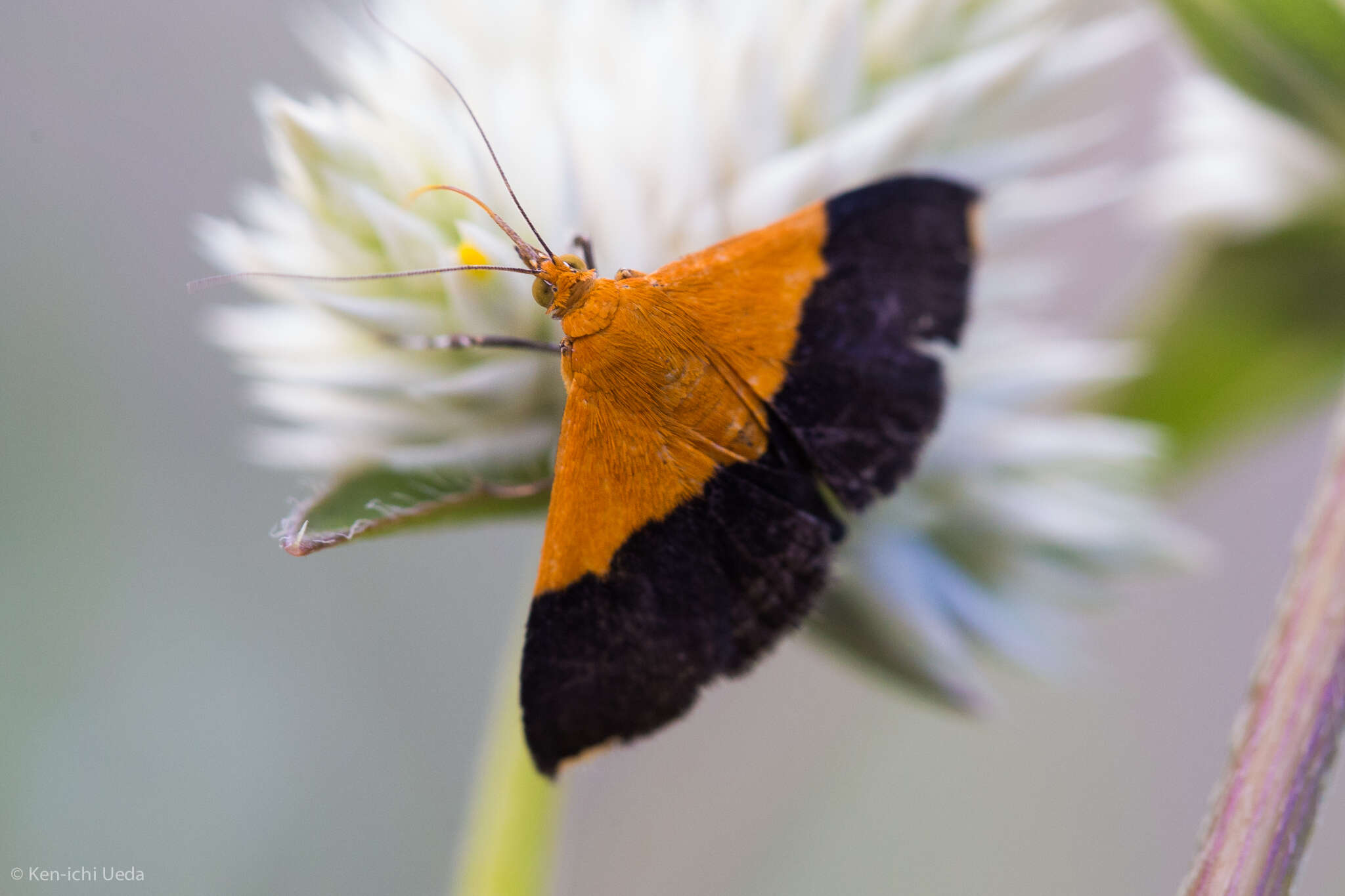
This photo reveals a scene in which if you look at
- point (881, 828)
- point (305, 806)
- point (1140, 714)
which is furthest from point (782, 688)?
point (305, 806)

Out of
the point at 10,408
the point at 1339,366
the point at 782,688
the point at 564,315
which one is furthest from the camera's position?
the point at 782,688

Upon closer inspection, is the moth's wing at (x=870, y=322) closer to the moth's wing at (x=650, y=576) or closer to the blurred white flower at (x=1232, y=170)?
the moth's wing at (x=650, y=576)

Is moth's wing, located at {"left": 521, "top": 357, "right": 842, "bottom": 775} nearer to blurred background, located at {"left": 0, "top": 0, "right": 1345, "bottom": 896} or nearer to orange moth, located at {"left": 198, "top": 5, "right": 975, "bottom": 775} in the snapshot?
orange moth, located at {"left": 198, "top": 5, "right": 975, "bottom": 775}

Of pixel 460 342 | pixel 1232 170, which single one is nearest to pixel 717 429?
pixel 460 342

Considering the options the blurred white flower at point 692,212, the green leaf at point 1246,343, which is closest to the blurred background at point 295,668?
the green leaf at point 1246,343

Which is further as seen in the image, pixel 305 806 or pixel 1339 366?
pixel 305 806

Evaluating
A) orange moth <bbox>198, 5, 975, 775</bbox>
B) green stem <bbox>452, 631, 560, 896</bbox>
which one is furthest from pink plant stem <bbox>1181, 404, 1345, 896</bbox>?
green stem <bbox>452, 631, 560, 896</bbox>

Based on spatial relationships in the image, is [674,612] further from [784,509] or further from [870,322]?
[870,322]

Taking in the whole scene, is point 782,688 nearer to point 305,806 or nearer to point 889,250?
point 305,806
